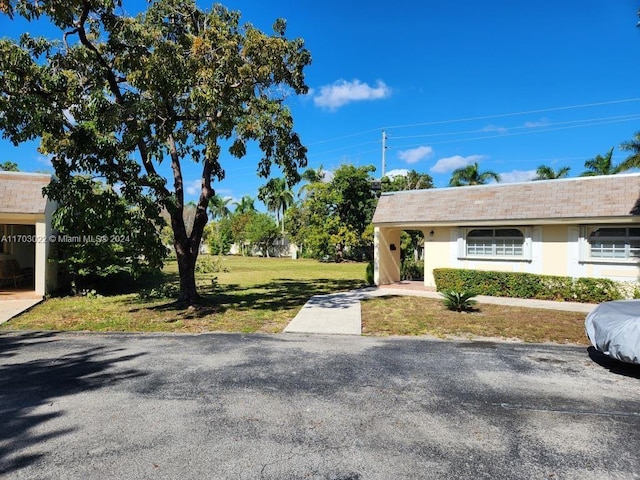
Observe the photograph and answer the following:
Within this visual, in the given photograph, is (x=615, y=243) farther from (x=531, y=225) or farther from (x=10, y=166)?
(x=10, y=166)

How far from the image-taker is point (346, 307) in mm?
11242

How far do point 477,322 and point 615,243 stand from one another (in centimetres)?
632

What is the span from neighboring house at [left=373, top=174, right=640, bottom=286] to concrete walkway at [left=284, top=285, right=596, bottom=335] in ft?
4.79

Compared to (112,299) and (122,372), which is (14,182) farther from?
(122,372)

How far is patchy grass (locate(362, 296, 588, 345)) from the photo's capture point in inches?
312

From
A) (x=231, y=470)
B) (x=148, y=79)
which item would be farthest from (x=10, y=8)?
(x=231, y=470)

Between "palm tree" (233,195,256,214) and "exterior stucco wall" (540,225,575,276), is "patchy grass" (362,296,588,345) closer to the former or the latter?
"exterior stucco wall" (540,225,575,276)

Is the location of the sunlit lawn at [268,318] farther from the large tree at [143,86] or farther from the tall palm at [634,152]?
the tall palm at [634,152]

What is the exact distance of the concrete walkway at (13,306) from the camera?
959cm

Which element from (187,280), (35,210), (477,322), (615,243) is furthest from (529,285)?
(35,210)

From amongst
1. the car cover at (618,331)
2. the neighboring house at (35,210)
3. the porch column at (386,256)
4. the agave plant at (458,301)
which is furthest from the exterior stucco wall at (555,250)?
the neighboring house at (35,210)

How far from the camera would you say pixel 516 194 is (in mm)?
13766

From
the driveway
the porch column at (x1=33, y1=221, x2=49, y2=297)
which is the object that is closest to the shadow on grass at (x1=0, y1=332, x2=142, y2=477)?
the driveway

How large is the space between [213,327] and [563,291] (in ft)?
35.6
